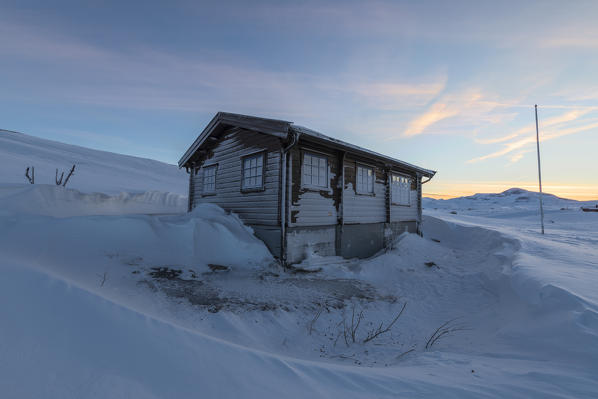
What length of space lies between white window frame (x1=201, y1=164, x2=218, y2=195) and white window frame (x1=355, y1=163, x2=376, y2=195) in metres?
6.22

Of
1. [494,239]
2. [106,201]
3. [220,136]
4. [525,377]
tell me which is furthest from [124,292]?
[494,239]

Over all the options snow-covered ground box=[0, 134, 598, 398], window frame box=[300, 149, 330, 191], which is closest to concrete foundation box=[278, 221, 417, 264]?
snow-covered ground box=[0, 134, 598, 398]

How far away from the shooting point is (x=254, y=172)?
9945 millimetres

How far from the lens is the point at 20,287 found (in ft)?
11.4

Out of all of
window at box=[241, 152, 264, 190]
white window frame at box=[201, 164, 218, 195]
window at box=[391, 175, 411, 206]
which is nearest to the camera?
window at box=[241, 152, 264, 190]

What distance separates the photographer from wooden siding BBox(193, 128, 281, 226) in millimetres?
9102

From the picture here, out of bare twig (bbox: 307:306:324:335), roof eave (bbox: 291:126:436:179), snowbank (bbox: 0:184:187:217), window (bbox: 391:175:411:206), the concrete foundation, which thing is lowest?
bare twig (bbox: 307:306:324:335)

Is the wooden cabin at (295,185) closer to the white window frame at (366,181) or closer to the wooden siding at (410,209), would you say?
the white window frame at (366,181)

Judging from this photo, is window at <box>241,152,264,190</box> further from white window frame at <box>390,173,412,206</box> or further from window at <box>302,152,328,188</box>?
white window frame at <box>390,173,412,206</box>

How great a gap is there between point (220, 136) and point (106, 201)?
9.78 m

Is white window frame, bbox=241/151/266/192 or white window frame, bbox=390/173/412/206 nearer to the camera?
white window frame, bbox=241/151/266/192

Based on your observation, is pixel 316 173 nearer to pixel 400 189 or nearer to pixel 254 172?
pixel 254 172

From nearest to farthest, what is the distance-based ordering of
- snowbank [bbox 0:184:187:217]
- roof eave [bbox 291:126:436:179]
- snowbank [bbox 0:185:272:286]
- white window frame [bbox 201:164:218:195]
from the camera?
1. snowbank [bbox 0:185:272:286]
2. roof eave [bbox 291:126:436:179]
3. snowbank [bbox 0:184:187:217]
4. white window frame [bbox 201:164:218:195]

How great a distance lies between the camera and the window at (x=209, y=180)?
39.5 ft
